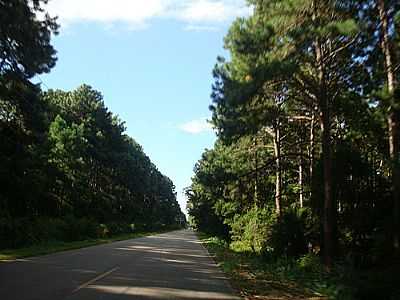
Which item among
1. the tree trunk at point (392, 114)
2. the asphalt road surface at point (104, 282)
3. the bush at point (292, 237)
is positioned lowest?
the asphalt road surface at point (104, 282)

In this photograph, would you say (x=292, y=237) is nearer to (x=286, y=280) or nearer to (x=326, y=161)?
(x=326, y=161)

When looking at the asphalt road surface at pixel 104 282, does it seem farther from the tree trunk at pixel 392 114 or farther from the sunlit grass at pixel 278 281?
the tree trunk at pixel 392 114

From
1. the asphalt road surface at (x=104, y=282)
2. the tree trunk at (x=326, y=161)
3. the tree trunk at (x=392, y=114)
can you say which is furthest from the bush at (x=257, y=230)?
the tree trunk at (x=392, y=114)

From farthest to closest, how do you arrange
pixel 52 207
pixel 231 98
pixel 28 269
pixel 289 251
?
pixel 52 207
pixel 289 251
pixel 231 98
pixel 28 269

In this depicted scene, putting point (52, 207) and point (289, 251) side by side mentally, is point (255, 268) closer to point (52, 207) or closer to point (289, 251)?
point (289, 251)

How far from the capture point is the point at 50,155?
5434cm

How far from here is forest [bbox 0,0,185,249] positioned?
21.4 m

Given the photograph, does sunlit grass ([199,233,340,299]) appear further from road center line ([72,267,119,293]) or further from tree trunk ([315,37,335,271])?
road center line ([72,267,119,293])

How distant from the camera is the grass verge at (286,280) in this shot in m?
→ 12.8

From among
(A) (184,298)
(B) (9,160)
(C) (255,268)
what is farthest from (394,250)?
(B) (9,160)

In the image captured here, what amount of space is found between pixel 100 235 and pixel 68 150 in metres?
12.2

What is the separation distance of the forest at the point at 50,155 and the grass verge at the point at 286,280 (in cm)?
1226

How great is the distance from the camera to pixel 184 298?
1138cm

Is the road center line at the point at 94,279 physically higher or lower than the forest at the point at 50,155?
A: lower
